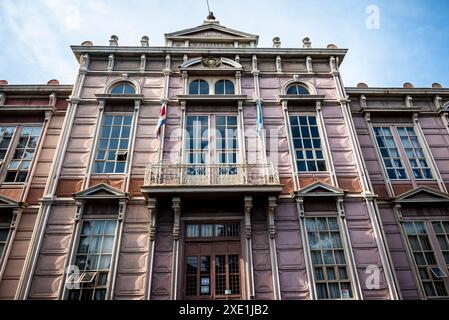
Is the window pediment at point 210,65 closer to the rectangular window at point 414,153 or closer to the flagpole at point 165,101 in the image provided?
the flagpole at point 165,101

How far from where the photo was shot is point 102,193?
9.30 metres

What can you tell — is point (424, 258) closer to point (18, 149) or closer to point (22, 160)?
point (22, 160)

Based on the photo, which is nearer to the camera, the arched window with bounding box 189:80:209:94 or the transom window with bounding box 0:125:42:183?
the transom window with bounding box 0:125:42:183

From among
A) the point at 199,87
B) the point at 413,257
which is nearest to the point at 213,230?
the point at 199,87

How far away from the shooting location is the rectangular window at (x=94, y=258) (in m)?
8.20

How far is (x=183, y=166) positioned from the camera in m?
9.39

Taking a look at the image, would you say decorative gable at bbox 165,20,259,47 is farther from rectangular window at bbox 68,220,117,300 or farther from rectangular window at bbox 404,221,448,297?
rectangular window at bbox 404,221,448,297

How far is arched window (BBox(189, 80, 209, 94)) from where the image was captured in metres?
11.7

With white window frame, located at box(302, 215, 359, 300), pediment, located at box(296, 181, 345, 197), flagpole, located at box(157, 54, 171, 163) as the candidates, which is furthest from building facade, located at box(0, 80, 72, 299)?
pediment, located at box(296, 181, 345, 197)

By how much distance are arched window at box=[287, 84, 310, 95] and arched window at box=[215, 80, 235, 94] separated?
2.43m

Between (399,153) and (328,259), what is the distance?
5625 mm

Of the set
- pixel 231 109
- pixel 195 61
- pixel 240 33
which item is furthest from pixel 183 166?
pixel 240 33

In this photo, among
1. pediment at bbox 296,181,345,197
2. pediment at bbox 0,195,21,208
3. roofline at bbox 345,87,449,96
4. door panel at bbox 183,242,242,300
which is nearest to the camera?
door panel at bbox 183,242,242,300
